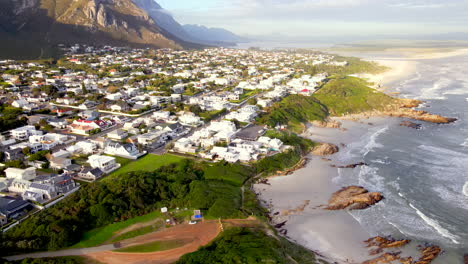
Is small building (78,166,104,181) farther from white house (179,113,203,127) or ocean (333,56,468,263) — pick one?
ocean (333,56,468,263)

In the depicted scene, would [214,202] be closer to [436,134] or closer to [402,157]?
[402,157]

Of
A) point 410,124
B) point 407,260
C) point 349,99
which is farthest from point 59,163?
point 349,99

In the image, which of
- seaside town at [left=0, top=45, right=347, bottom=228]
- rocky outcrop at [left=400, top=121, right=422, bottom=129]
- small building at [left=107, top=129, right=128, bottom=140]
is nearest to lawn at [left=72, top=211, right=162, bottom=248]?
seaside town at [left=0, top=45, right=347, bottom=228]

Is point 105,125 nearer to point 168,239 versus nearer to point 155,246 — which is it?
point 168,239

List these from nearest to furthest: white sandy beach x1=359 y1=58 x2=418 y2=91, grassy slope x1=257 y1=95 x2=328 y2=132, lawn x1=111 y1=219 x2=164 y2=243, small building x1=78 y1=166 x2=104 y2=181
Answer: lawn x1=111 y1=219 x2=164 y2=243, small building x1=78 y1=166 x2=104 y2=181, grassy slope x1=257 y1=95 x2=328 y2=132, white sandy beach x1=359 y1=58 x2=418 y2=91

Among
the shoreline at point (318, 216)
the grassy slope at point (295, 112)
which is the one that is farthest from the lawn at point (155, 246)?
the grassy slope at point (295, 112)

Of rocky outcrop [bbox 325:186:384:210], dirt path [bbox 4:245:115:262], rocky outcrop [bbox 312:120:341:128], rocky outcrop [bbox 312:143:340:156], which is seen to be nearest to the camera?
dirt path [bbox 4:245:115:262]
